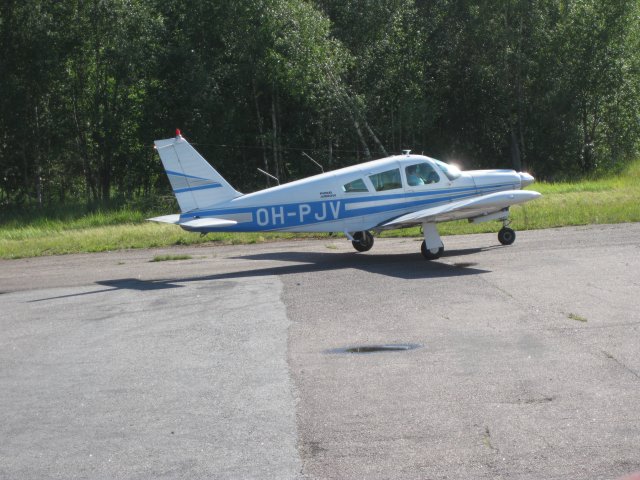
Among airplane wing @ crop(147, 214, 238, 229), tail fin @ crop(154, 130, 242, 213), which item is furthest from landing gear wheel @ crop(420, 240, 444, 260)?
tail fin @ crop(154, 130, 242, 213)

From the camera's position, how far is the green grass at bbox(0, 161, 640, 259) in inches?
853

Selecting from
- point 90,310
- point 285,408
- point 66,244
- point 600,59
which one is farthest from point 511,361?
point 600,59

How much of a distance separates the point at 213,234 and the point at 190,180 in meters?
6.18

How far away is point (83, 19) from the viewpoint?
35312 millimetres

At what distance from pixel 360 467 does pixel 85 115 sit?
112 feet

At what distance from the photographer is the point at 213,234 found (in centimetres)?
2264

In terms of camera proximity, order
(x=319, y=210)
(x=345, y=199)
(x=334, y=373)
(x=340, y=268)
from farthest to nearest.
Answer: (x=345, y=199) → (x=319, y=210) → (x=340, y=268) → (x=334, y=373)

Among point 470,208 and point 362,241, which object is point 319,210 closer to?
point 362,241

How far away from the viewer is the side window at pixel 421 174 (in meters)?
17.6

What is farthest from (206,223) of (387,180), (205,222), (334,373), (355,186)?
(334,373)

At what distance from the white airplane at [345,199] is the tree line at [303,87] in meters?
17.7

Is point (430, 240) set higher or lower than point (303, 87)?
lower

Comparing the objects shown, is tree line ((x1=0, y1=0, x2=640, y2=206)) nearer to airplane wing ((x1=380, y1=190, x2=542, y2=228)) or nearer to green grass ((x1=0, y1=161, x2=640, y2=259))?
green grass ((x1=0, y1=161, x2=640, y2=259))

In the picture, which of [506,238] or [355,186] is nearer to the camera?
[355,186]
